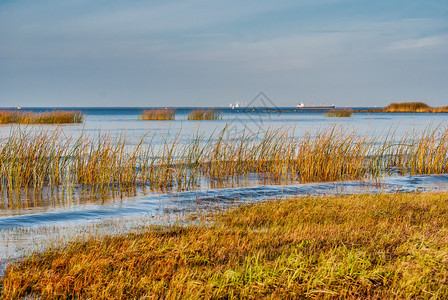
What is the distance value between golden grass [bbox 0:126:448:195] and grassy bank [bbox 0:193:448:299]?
4.35 metres

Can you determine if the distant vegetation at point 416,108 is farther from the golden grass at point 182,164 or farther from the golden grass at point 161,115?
the golden grass at point 182,164

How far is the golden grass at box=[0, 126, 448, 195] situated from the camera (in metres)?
9.24

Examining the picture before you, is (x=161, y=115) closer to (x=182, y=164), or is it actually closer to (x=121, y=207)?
(x=182, y=164)

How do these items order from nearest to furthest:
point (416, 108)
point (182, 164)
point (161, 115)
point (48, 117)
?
point (182, 164)
point (48, 117)
point (161, 115)
point (416, 108)

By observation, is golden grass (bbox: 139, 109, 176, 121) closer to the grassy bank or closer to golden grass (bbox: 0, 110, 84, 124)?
golden grass (bbox: 0, 110, 84, 124)

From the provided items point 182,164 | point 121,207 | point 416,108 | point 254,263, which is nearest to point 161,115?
point 182,164

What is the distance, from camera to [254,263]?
3.91 m

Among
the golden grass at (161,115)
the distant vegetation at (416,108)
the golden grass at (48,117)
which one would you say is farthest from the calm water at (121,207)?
the distant vegetation at (416,108)

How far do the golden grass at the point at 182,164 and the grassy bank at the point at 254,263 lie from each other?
4.35 metres

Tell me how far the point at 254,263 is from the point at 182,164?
21.6 ft

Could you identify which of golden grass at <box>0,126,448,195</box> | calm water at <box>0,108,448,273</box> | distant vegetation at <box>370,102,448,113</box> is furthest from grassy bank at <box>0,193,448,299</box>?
distant vegetation at <box>370,102,448,113</box>

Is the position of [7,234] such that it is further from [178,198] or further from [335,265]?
[335,265]

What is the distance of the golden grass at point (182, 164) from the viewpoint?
9242mm

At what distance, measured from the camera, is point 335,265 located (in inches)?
147
